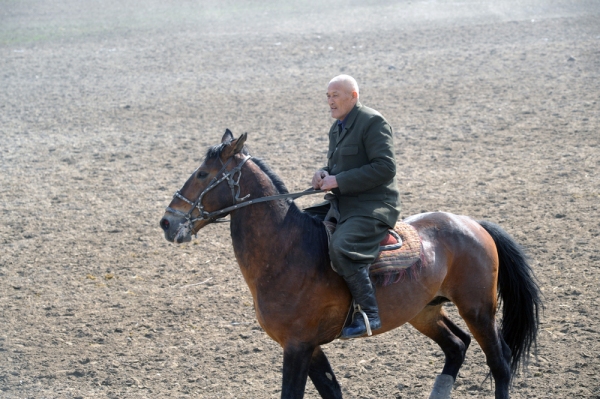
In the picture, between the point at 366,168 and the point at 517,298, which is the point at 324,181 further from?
the point at 517,298

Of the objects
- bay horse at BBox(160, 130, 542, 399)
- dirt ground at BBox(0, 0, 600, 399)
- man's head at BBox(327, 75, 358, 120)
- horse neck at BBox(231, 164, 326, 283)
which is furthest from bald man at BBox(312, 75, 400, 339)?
dirt ground at BBox(0, 0, 600, 399)

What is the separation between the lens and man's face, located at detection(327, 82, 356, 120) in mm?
4633

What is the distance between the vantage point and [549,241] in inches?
305

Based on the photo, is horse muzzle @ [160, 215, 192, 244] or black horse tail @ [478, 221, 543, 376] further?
black horse tail @ [478, 221, 543, 376]

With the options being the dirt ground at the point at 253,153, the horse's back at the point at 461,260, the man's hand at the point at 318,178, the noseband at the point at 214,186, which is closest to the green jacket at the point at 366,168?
the man's hand at the point at 318,178

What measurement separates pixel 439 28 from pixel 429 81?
21.4ft

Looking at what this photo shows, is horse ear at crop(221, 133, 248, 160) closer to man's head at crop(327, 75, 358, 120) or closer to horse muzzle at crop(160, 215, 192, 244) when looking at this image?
horse muzzle at crop(160, 215, 192, 244)

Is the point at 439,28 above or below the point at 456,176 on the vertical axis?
above

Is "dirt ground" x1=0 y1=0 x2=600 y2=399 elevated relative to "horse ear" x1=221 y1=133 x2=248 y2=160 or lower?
lower

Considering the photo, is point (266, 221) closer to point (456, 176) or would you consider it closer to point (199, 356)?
point (199, 356)

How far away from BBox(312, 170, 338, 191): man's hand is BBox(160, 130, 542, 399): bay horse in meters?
0.25

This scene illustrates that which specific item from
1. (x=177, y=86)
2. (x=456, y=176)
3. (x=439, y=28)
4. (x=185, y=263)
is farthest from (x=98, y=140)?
(x=439, y=28)

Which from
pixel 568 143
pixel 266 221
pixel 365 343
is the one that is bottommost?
pixel 365 343

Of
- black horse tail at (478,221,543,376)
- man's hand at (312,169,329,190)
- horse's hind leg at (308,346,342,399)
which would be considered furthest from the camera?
black horse tail at (478,221,543,376)
